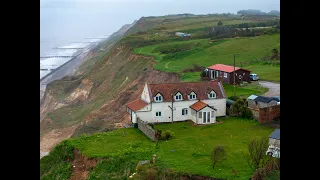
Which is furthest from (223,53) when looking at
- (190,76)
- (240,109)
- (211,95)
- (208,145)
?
(208,145)

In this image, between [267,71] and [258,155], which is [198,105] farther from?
[267,71]

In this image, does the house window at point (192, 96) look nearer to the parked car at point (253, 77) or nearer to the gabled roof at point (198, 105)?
the gabled roof at point (198, 105)

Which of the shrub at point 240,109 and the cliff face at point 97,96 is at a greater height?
the shrub at point 240,109

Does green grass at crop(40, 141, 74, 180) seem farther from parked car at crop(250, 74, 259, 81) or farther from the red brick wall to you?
parked car at crop(250, 74, 259, 81)

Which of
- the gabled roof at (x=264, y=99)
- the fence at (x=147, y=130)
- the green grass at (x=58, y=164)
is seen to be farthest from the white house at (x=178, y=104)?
the green grass at (x=58, y=164)

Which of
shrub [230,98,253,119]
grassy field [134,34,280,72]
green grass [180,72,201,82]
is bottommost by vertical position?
shrub [230,98,253,119]

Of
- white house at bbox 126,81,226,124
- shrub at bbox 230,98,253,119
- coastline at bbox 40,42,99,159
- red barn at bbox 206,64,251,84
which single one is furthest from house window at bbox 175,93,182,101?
coastline at bbox 40,42,99,159
